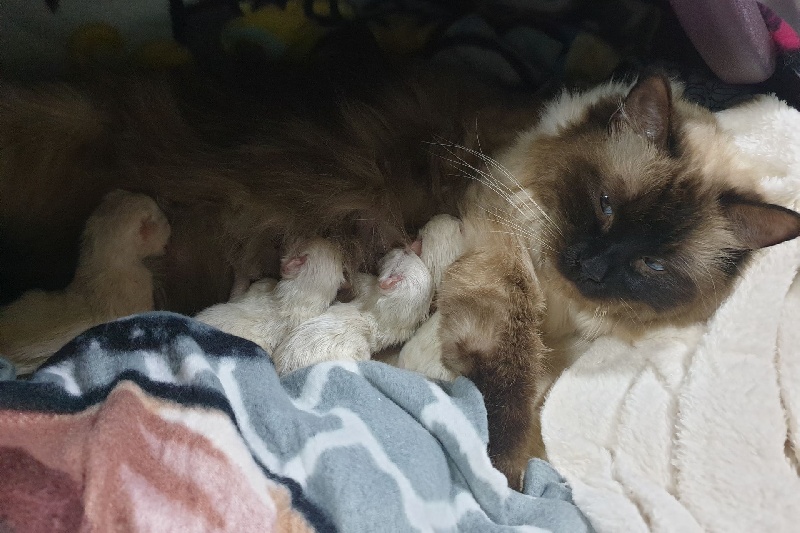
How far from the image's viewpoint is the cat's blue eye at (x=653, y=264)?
1460mm

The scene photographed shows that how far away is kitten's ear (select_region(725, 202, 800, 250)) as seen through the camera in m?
1.32

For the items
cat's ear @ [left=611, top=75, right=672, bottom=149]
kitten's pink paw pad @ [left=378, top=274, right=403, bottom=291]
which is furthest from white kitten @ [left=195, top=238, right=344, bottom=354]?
cat's ear @ [left=611, top=75, right=672, bottom=149]

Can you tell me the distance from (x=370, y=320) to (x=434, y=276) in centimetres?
22

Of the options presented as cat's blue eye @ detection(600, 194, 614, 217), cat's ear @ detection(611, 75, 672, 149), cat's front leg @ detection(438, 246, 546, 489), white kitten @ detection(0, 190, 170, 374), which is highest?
cat's ear @ detection(611, 75, 672, 149)

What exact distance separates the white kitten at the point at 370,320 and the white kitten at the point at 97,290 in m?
0.41

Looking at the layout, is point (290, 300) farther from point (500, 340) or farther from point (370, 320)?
point (500, 340)

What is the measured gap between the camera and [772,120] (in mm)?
1647

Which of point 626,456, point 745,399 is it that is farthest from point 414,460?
point 745,399

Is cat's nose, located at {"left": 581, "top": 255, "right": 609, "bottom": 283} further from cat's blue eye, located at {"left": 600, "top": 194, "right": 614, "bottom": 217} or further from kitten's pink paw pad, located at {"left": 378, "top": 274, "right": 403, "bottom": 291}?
kitten's pink paw pad, located at {"left": 378, "top": 274, "right": 403, "bottom": 291}

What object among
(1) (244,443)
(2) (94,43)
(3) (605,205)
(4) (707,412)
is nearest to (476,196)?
(3) (605,205)

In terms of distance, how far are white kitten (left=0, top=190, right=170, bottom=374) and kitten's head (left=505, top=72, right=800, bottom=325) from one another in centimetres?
102

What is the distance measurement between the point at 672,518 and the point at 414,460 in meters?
0.59

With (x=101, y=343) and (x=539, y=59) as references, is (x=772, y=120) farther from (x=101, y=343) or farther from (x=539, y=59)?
(x=101, y=343)

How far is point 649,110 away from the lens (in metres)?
1.46
